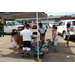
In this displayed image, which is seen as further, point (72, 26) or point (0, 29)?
point (72, 26)

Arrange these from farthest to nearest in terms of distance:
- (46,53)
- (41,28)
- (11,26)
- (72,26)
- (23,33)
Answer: (11,26)
(72,26)
(41,28)
(46,53)
(23,33)

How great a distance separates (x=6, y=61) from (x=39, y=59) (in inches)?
60.7

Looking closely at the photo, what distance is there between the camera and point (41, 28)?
5805 millimetres

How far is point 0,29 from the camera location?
4.81m
